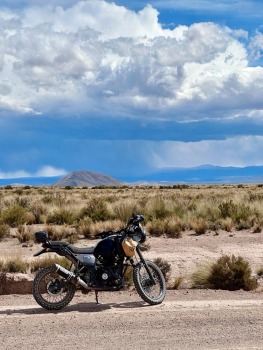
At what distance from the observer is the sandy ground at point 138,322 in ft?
28.2

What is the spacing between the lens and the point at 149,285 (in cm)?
1136

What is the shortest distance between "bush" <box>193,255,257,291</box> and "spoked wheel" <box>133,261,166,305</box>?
86.5 inches

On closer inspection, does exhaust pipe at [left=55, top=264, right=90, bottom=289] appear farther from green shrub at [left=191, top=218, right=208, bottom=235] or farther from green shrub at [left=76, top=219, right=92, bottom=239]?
green shrub at [left=191, top=218, right=208, bottom=235]

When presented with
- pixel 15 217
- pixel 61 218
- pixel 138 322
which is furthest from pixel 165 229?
pixel 138 322

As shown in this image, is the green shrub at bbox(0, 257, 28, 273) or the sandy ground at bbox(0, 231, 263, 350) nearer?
the sandy ground at bbox(0, 231, 263, 350)

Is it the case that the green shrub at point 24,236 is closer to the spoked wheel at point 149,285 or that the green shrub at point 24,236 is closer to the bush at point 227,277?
the bush at point 227,277

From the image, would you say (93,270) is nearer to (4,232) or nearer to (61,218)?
(4,232)

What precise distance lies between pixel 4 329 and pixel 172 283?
198 inches

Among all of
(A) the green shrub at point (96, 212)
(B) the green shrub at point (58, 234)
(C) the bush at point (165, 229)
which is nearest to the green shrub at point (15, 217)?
(A) the green shrub at point (96, 212)

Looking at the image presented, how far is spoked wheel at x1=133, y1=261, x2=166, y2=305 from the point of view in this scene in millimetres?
11086

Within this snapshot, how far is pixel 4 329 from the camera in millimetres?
9445

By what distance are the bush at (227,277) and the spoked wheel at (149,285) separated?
7.20ft

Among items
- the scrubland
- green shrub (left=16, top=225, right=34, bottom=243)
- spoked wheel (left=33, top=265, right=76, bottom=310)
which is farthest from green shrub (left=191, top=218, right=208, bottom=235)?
spoked wheel (left=33, top=265, right=76, bottom=310)

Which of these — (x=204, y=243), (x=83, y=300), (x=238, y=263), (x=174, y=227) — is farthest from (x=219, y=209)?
(x=83, y=300)
